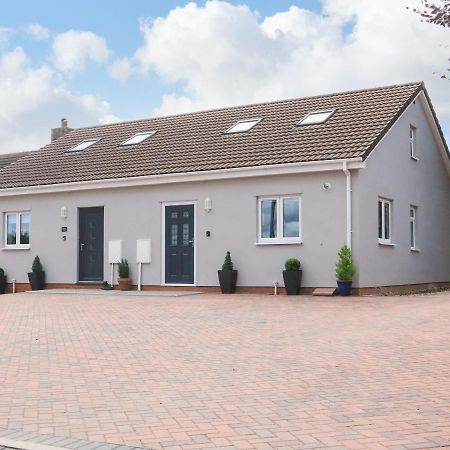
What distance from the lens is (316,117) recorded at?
19.7 metres

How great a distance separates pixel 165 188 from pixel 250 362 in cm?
1157

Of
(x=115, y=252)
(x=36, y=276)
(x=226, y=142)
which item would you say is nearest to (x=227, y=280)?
(x=115, y=252)

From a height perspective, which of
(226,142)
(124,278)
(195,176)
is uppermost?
(226,142)

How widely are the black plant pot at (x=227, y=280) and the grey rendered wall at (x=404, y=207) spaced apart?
3331mm

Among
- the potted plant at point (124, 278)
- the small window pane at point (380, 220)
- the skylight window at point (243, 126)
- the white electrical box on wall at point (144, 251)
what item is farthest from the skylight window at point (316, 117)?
the potted plant at point (124, 278)

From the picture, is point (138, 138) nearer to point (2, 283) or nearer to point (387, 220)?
point (2, 283)

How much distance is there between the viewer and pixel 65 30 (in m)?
13.6

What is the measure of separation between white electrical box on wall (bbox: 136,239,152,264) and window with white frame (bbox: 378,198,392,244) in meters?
6.50

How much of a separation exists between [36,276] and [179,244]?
5226 millimetres

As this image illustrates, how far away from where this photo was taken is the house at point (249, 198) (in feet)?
55.7

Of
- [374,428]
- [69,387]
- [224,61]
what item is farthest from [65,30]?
[374,428]

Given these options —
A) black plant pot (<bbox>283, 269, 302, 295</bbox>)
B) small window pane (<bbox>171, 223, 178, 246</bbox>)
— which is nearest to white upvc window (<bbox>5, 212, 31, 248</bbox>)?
small window pane (<bbox>171, 223, 178, 246</bbox>)

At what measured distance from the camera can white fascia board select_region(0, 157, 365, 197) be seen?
16453mm

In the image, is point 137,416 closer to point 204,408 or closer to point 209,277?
point 204,408
